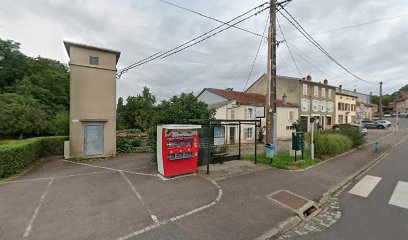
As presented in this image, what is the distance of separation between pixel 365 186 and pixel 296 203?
3.69m

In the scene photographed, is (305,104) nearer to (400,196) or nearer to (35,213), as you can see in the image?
(400,196)

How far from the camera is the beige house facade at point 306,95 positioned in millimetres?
Answer: 26969

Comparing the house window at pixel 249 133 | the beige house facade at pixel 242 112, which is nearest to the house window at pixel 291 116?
the beige house facade at pixel 242 112

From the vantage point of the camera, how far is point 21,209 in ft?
16.0

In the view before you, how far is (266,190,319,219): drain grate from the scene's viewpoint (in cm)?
485

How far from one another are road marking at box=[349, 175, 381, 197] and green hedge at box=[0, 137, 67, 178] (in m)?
13.3

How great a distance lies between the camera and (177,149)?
7.09 meters

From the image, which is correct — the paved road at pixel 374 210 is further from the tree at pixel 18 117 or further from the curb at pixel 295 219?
the tree at pixel 18 117

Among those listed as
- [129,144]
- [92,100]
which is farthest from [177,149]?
[129,144]

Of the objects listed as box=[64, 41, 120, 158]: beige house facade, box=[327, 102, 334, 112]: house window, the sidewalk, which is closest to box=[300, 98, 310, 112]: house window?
box=[327, 102, 334, 112]: house window

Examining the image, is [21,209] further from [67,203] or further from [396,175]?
[396,175]

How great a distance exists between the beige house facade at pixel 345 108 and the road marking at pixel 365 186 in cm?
3335

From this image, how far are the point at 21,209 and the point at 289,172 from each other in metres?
9.03

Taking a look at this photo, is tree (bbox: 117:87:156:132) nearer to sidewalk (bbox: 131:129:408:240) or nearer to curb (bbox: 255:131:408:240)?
sidewalk (bbox: 131:129:408:240)
